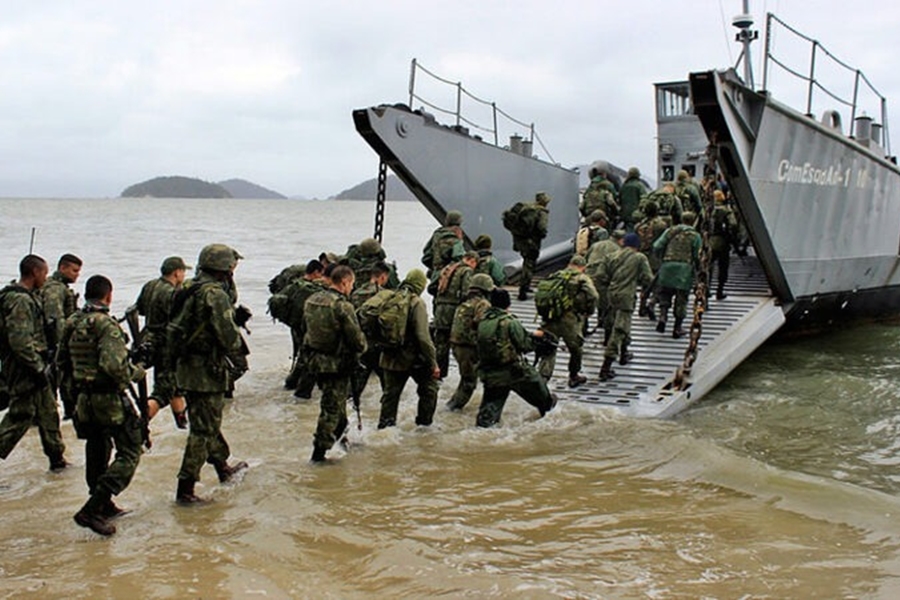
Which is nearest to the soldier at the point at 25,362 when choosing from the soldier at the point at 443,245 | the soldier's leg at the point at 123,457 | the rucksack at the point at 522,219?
the soldier's leg at the point at 123,457

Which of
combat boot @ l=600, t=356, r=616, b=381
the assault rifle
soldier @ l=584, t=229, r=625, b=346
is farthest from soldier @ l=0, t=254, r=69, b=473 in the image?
soldier @ l=584, t=229, r=625, b=346

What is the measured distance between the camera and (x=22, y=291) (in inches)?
208

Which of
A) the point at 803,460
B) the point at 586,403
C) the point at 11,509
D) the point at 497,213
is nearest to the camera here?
the point at 11,509

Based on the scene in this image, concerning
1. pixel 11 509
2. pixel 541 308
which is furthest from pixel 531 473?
pixel 11 509

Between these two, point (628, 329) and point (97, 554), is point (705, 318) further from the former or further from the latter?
point (97, 554)

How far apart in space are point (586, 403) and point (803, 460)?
180 centimetres

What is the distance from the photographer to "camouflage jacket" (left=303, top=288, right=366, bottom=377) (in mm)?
5547

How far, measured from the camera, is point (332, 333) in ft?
18.3

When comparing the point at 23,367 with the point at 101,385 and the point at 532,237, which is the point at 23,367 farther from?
the point at 532,237

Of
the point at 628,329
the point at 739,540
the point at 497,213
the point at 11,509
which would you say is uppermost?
the point at 497,213

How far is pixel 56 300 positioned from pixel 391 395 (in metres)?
2.52

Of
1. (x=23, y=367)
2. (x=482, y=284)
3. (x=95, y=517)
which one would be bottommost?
(x=95, y=517)

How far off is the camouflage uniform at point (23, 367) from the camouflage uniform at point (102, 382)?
0.86 metres

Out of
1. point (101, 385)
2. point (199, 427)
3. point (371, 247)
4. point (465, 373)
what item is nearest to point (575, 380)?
point (465, 373)
